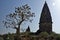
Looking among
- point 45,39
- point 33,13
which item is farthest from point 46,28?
point 33,13

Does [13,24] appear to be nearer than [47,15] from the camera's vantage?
Yes

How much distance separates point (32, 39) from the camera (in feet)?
136

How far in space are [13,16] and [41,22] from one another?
3888cm

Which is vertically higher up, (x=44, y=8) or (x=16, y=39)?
(x=44, y=8)

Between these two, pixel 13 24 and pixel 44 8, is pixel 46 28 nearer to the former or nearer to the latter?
pixel 44 8

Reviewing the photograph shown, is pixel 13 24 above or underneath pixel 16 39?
above

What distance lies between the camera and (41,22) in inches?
2773

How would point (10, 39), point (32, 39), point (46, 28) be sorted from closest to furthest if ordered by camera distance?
point (10, 39), point (32, 39), point (46, 28)

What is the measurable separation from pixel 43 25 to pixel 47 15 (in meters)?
4.54

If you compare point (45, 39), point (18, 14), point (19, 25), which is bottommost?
point (45, 39)

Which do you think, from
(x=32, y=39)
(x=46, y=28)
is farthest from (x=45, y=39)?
(x=46, y=28)

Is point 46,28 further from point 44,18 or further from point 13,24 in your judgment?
point 13,24

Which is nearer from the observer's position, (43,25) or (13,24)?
(13,24)

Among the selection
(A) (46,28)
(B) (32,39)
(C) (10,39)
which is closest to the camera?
(C) (10,39)
